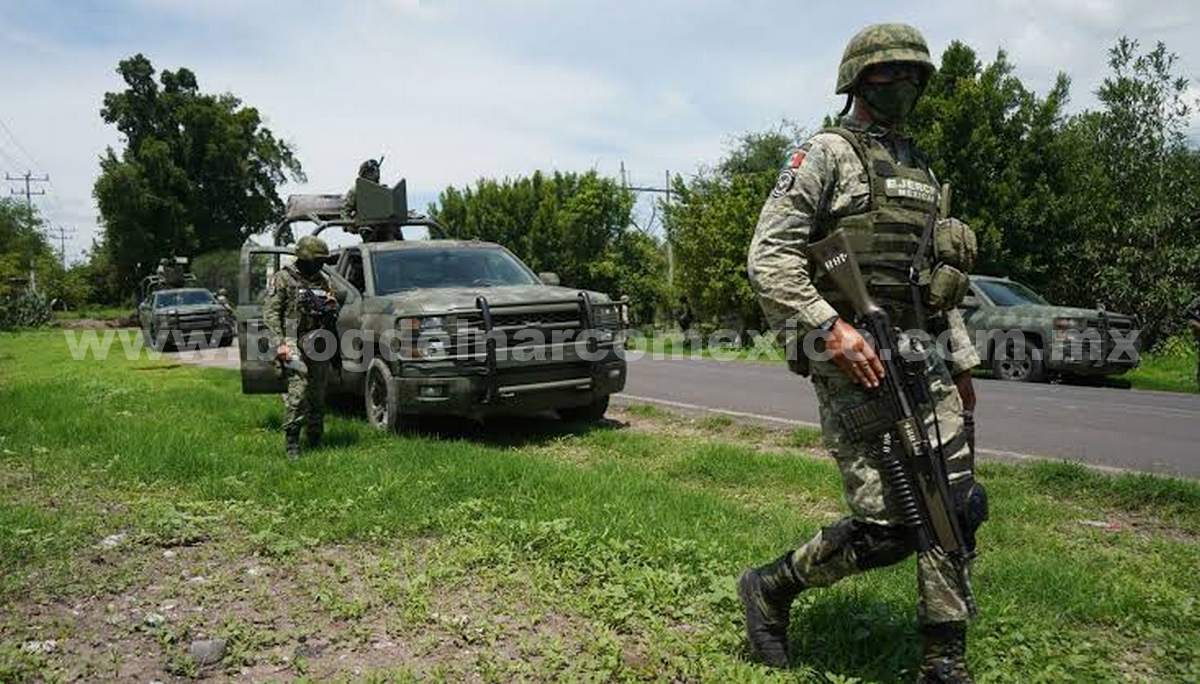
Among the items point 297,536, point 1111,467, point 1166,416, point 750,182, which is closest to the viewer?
point 297,536

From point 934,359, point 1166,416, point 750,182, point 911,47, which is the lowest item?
point 1166,416

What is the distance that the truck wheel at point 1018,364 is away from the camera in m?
13.5

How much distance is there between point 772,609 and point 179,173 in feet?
168

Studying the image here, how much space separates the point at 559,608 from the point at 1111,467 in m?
4.91

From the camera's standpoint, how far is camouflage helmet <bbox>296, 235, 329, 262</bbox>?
7516 mm

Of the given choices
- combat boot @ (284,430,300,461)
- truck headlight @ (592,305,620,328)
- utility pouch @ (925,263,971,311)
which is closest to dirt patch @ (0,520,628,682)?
utility pouch @ (925,263,971,311)

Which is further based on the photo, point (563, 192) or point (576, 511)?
point (563, 192)

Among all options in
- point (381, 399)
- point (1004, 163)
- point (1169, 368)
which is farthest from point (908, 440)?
point (1004, 163)

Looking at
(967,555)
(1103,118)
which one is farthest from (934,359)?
(1103,118)

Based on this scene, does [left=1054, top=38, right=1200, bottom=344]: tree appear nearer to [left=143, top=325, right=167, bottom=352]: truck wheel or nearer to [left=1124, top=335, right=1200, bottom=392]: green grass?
[left=1124, top=335, right=1200, bottom=392]: green grass

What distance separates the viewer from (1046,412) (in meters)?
9.79

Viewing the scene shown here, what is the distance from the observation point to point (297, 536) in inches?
185

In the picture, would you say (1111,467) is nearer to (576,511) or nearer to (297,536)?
(576,511)

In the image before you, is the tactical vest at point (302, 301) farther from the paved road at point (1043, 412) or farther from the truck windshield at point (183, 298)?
the truck windshield at point (183, 298)
